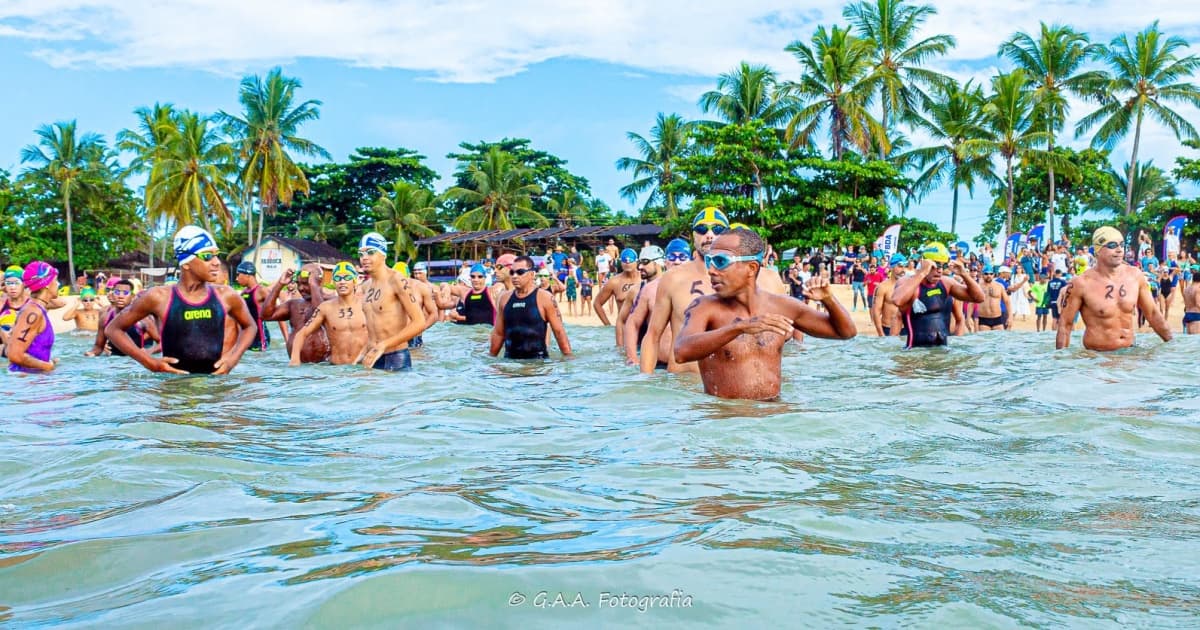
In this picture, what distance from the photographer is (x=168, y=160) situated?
154 ft

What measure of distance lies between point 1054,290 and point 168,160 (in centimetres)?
4093

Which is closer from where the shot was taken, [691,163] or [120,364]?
[120,364]

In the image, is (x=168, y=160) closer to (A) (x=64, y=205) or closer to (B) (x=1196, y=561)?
(A) (x=64, y=205)

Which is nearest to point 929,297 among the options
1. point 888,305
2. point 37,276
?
point 888,305

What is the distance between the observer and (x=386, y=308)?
9.25 metres

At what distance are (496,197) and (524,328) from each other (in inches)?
1634

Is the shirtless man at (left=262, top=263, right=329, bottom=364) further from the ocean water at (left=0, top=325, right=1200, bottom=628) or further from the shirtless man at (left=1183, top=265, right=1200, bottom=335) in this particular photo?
the shirtless man at (left=1183, top=265, right=1200, bottom=335)

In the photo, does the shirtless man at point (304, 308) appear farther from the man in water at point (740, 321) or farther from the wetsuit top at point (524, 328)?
the man in water at point (740, 321)

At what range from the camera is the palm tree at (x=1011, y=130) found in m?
34.7

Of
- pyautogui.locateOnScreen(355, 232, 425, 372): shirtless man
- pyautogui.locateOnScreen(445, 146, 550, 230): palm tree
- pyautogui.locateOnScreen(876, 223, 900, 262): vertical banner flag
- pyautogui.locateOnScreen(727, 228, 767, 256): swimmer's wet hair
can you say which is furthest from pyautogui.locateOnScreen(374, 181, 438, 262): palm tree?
pyautogui.locateOnScreen(727, 228, 767, 256): swimmer's wet hair

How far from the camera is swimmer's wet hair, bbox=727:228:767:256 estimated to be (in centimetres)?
564

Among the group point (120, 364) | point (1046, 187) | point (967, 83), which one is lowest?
point (120, 364)

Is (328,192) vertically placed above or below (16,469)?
above

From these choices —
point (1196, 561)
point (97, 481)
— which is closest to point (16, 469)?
point (97, 481)
